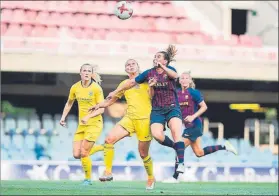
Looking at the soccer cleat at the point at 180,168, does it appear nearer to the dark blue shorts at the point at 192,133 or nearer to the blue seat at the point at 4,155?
the dark blue shorts at the point at 192,133

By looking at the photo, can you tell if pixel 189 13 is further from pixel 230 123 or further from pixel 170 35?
pixel 230 123

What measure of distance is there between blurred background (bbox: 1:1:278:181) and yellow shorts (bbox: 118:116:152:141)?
863 centimetres

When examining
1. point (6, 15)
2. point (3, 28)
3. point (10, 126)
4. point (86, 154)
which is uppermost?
point (6, 15)

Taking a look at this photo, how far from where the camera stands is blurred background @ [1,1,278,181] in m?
22.4

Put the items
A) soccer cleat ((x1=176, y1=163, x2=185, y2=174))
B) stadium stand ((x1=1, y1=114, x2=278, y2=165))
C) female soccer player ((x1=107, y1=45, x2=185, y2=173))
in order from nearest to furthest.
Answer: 1. soccer cleat ((x1=176, y1=163, x2=185, y2=174))
2. female soccer player ((x1=107, y1=45, x2=185, y2=173))
3. stadium stand ((x1=1, y1=114, x2=278, y2=165))

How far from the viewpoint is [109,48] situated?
81.3 feet

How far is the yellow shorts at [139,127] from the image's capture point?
12422 mm

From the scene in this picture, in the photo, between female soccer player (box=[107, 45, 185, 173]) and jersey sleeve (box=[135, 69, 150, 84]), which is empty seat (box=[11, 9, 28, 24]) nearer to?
female soccer player (box=[107, 45, 185, 173])

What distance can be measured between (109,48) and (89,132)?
11547 mm

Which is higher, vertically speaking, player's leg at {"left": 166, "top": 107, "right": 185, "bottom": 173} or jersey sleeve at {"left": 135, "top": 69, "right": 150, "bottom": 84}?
jersey sleeve at {"left": 135, "top": 69, "right": 150, "bottom": 84}

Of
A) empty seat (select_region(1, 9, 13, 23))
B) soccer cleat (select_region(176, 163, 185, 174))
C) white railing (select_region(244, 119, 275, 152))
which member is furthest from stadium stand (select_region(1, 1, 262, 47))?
soccer cleat (select_region(176, 163, 185, 174))

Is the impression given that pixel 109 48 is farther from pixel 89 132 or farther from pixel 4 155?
pixel 89 132

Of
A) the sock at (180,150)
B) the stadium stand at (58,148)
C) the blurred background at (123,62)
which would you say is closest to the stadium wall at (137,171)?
the blurred background at (123,62)

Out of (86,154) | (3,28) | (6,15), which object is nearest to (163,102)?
(86,154)
